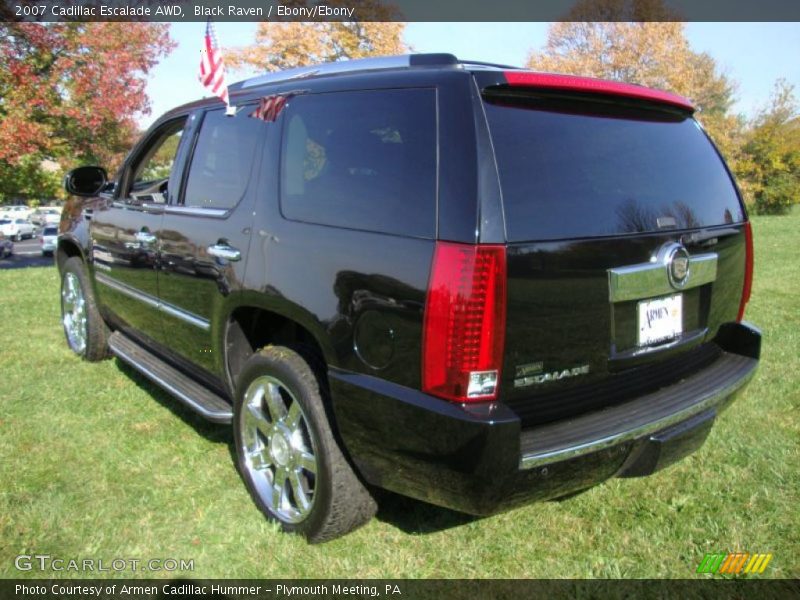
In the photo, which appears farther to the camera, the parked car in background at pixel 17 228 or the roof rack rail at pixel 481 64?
the parked car in background at pixel 17 228

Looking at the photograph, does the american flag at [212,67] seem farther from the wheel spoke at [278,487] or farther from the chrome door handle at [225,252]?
the wheel spoke at [278,487]

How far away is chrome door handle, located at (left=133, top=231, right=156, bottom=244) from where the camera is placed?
3.70 metres

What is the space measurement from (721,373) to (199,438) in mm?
2800

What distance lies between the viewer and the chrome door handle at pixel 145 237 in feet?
12.1

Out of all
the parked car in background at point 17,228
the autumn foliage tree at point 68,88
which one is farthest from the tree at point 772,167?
the parked car in background at point 17,228

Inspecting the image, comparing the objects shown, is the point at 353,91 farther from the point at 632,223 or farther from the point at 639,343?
the point at 639,343

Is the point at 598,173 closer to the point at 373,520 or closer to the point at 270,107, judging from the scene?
the point at 270,107

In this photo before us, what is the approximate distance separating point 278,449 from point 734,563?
6.26 feet

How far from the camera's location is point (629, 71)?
25641 millimetres

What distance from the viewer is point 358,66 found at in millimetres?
2693

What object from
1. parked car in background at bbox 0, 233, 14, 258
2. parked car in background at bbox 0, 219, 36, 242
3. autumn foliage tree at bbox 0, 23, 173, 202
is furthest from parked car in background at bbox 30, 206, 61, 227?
autumn foliage tree at bbox 0, 23, 173, 202

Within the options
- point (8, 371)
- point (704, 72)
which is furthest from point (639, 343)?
point (704, 72)

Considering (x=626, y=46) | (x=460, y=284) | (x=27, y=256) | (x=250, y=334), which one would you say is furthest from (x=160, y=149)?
(x=27, y=256)

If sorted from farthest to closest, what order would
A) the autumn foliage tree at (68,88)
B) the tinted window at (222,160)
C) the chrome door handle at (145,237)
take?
the autumn foliage tree at (68,88), the chrome door handle at (145,237), the tinted window at (222,160)
